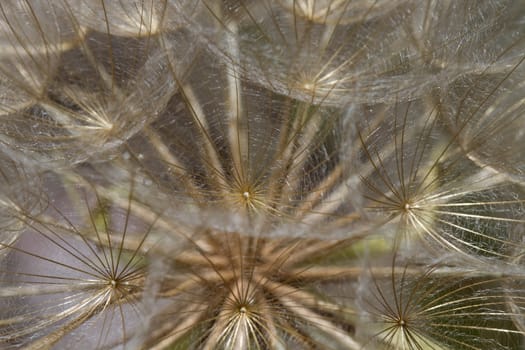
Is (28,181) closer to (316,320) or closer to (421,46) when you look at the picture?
(316,320)

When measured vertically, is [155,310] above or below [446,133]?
below

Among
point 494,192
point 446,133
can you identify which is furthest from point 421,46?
point 494,192

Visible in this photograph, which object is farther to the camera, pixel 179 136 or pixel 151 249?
pixel 179 136

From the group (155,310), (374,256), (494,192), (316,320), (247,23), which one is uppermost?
(247,23)

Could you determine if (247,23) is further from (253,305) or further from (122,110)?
(253,305)

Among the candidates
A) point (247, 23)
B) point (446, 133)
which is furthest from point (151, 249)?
point (446, 133)

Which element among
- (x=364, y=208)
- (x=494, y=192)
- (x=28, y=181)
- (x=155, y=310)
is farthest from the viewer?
(x=494, y=192)

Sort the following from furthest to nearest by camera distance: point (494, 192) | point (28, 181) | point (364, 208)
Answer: point (494, 192), point (28, 181), point (364, 208)
